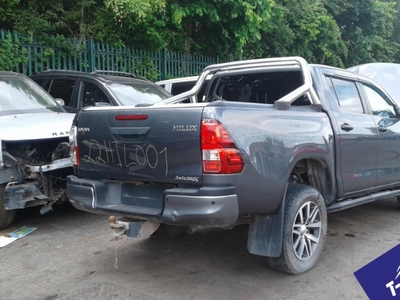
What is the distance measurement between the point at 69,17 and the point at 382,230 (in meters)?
8.88

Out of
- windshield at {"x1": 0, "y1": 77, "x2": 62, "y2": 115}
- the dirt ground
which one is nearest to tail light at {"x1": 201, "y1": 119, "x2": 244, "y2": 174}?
the dirt ground

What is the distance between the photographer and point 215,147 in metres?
3.37

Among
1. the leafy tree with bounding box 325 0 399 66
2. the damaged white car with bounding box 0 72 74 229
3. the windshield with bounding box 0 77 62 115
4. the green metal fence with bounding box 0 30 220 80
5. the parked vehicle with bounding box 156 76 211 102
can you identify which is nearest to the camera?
the damaged white car with bounding box 0 72 74 229

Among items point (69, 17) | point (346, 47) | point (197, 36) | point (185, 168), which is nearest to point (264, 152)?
point (185, 168)

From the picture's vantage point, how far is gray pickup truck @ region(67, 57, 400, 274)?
3404mm

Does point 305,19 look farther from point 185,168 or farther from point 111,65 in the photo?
point 185,168

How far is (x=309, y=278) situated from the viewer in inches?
161

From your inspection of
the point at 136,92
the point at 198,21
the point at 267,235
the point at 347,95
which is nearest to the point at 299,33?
the point at 198,21

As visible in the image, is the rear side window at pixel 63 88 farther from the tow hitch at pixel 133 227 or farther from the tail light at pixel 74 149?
the tow hitch at pixel 133 227

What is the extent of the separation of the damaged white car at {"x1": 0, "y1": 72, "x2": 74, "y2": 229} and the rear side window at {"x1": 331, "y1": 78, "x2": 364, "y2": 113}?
10.8 feet

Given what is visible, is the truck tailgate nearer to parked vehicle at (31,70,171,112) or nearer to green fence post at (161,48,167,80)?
parked vehicle at (31,70,171,112)

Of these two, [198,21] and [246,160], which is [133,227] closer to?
[246,160]

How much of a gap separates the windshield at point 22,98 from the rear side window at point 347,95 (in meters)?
4.07

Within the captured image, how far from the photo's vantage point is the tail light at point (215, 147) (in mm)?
3362
